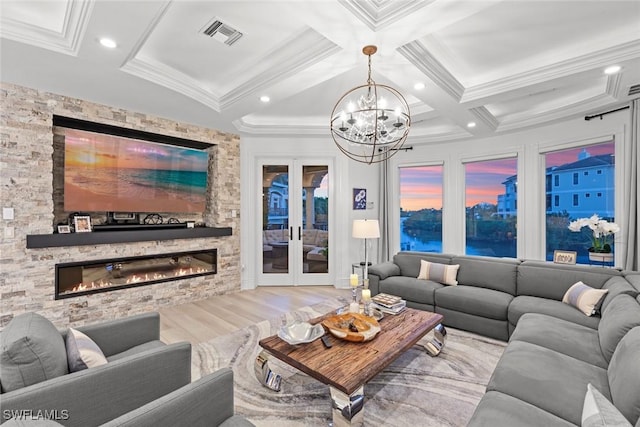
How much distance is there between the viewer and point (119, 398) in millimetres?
1475

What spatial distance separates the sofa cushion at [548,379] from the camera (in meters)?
1.48

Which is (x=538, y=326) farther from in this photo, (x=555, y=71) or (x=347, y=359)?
(x=555, y=71)

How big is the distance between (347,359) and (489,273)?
263cm

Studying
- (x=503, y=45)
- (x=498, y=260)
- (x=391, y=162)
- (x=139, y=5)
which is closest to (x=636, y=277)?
(x=498, y=260)

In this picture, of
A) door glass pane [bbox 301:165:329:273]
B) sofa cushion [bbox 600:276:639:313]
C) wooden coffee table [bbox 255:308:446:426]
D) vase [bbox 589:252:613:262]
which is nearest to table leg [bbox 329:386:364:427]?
wooden coffee table [bbox 255:308:446:426]

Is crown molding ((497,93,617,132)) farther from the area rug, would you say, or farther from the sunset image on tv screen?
the sunset image on tv screen

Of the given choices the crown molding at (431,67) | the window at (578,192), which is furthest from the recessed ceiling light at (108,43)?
the window at (578,192)

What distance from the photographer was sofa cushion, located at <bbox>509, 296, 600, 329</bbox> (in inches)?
103

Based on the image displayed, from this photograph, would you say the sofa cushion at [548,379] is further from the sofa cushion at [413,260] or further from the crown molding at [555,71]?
the crown molding at [555,71]

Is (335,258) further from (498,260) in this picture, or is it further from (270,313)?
(498,260)

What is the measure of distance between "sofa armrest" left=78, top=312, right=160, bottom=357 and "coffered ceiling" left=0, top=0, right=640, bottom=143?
7.43 feet

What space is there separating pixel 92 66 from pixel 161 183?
1.86m

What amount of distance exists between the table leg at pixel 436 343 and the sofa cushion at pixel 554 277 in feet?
4.36

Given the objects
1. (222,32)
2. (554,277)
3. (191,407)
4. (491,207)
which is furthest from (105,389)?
(491,207)
